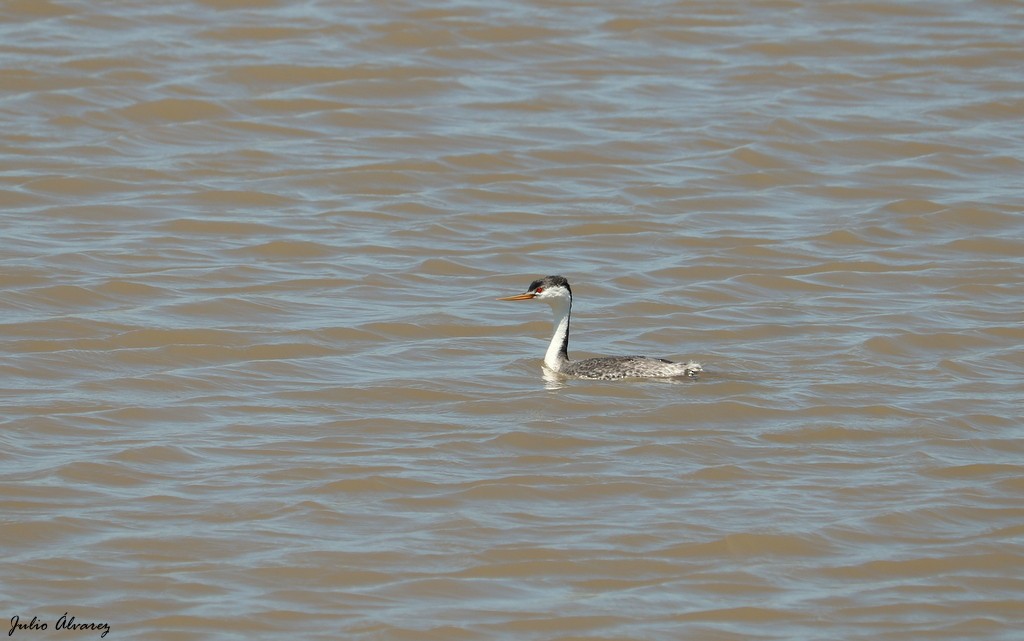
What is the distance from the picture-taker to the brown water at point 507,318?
7605 mm

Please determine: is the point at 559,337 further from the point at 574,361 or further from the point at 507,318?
the point at 507,318

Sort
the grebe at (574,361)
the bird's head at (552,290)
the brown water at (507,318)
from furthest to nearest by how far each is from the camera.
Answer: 1. the bird's head at (552,290)
2. the grebe at (574,361)
3. the brown water at (507,318)

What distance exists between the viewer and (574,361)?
35.8 feet

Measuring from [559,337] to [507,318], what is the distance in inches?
35.1

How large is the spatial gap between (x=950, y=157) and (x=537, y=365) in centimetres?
590

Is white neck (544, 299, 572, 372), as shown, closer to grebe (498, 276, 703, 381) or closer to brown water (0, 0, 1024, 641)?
grebe (498, 276, 703, 381)

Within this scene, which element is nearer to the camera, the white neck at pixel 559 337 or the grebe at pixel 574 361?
the grebe at pixel 574 361

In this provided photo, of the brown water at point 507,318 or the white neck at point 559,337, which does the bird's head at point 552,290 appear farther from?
the brown water at point 507,318

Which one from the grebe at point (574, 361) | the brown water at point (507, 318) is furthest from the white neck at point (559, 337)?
the brown water at point (507, 318)

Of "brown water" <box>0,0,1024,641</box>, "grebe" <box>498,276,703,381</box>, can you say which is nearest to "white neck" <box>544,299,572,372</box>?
"grebe" <box>498,276,703,381</box>

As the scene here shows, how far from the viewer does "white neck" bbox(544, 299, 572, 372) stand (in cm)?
1091

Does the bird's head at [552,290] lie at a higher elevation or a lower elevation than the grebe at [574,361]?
higher

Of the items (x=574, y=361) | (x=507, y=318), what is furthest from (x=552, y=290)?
(x=507, y=318)

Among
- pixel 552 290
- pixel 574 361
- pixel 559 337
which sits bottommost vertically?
pixel 574 361
